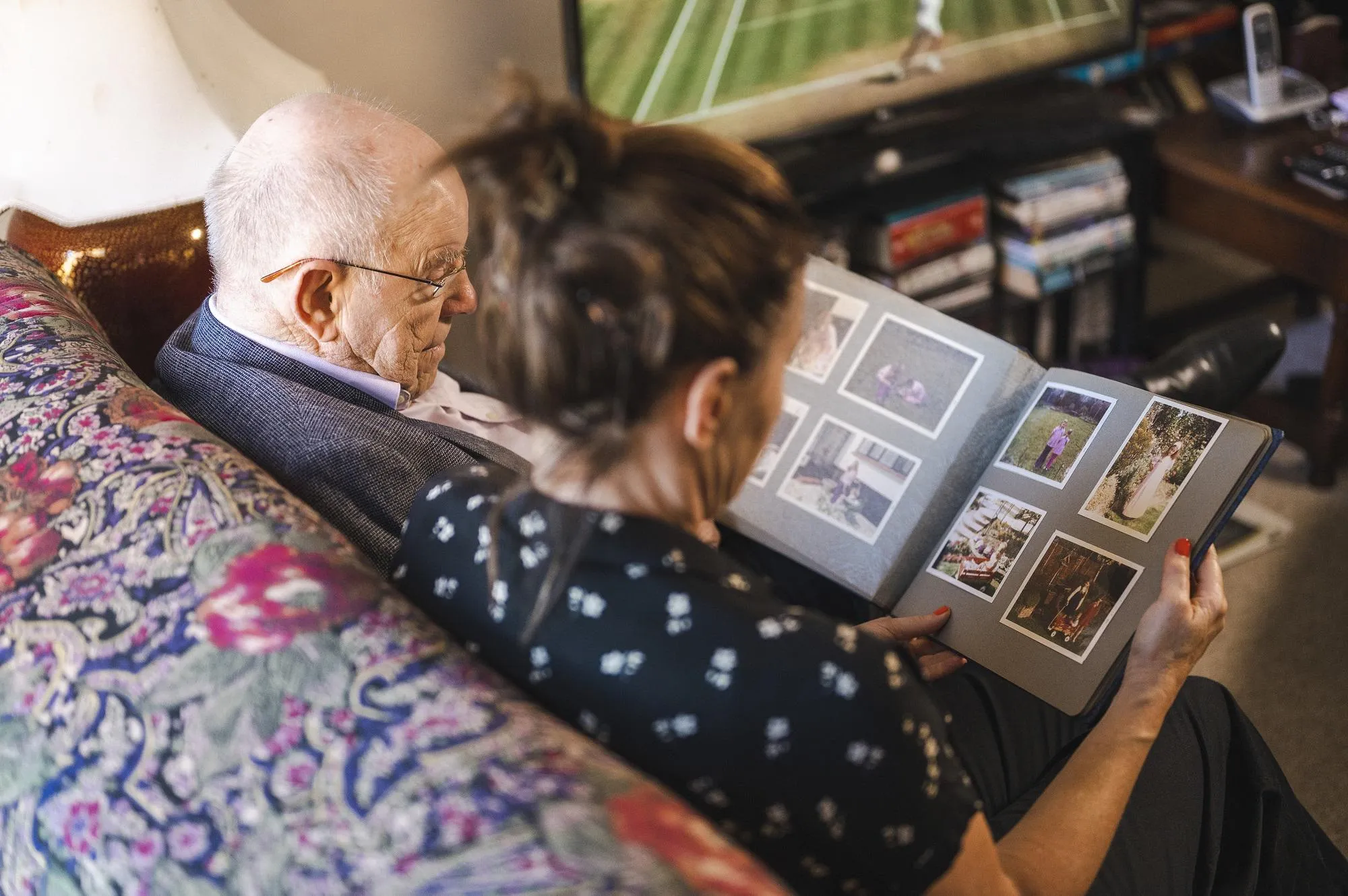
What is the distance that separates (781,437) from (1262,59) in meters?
1.63

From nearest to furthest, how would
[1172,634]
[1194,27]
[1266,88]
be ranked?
[1172,634] → [1266,88] → [1194,27]

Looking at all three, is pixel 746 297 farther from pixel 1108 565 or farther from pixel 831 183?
pixel 831 183

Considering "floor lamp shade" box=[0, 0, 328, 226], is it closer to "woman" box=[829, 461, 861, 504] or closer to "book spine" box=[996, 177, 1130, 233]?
"woman" box=[829, 461, 861, 504]

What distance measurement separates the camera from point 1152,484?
1096 mm

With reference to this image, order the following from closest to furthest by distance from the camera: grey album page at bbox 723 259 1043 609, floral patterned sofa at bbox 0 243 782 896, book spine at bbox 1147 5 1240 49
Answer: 1. floral patterned sofa at bbox 0 243 782 896
2. grey album page at bbox 723 259 1043 609
3. book spine at bbox 1147 5 1240 49

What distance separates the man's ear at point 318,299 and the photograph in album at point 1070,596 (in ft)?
2.48

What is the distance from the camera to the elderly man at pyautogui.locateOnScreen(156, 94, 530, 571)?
108cm

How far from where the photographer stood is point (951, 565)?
1.19 meters

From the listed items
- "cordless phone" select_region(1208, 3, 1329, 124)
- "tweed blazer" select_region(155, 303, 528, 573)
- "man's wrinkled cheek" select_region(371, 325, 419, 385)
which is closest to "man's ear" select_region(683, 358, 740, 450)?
"tweed blazer" select_region(155, 303, 528, 573)

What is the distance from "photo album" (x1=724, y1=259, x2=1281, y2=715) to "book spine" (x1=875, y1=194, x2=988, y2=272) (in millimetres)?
917

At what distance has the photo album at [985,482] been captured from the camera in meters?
1.07

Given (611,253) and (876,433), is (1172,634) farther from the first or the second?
(611,253)

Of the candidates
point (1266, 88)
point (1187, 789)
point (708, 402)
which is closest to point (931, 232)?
point (1266, 88)

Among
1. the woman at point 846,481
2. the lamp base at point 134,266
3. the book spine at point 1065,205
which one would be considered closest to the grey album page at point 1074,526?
the woman at point 846,481
